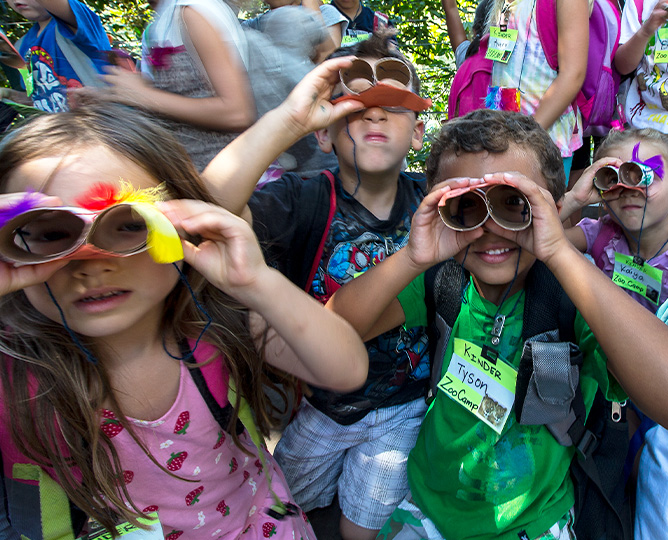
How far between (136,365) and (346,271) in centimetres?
84

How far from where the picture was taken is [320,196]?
6.20 ft

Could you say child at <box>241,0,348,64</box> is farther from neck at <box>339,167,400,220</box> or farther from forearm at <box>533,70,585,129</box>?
forearm at <box>533,70,585,129</box>

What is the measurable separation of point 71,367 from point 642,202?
238cm

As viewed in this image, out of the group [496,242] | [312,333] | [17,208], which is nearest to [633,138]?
[496,242]

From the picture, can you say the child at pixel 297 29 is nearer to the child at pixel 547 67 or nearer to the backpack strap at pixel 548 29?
the child at pixel 547 67

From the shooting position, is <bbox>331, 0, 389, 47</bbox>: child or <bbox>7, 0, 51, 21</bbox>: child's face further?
<bbox>331, 0, 389, 47</bbox>: child

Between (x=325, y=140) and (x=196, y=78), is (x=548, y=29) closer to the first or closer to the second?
(x=325, y=140)

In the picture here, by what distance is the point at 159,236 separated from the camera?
38.2 inches

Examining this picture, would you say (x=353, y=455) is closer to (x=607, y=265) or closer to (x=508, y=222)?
(x=508, y=222)

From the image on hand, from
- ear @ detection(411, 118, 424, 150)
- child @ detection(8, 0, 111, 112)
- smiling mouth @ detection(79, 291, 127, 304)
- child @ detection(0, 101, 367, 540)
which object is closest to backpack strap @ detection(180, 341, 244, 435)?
child @ detection(0, 101, 367, 540)

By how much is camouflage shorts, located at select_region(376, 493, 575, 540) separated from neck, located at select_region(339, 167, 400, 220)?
3.76ft

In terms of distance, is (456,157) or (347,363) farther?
(456,157)

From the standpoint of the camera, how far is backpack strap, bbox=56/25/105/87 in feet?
8.52

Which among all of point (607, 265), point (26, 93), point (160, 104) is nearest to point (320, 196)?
point (160, 104)
